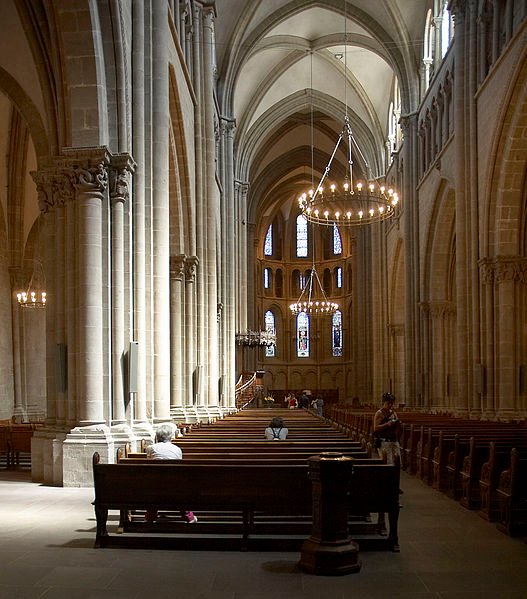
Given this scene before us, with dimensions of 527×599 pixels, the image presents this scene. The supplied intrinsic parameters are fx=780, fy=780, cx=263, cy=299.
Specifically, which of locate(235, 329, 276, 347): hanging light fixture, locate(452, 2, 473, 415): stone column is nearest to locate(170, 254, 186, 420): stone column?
locate(452, 2, 473, 415): stone column

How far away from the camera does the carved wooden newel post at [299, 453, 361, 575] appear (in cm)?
658

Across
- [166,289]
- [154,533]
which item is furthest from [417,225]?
[154,533]

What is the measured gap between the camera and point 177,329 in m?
21.9

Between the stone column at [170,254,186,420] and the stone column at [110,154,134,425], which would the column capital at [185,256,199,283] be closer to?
the stone column at [170,254,186,420]

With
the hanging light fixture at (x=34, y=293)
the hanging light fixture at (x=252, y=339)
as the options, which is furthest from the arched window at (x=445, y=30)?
the hanging light fixture at (x=252, y=339)

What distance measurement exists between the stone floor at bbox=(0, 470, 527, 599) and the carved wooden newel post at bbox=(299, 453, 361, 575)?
0.44 ft

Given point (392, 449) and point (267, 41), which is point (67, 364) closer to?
point (392, 449)

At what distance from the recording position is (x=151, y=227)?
14.9 meters

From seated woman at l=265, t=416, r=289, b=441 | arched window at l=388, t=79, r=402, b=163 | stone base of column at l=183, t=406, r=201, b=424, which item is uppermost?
arched window at l=388, t=79, r=402, b=163

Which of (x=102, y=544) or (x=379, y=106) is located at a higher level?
(x=379, y=106)

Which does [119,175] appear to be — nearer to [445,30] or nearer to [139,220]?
[139,220]

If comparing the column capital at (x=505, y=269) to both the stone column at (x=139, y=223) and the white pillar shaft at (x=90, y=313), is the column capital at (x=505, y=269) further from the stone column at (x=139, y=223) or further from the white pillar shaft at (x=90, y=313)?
the white pillar shaft at (x=90, y=313)

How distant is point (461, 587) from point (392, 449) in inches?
228

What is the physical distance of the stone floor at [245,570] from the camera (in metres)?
6.03
